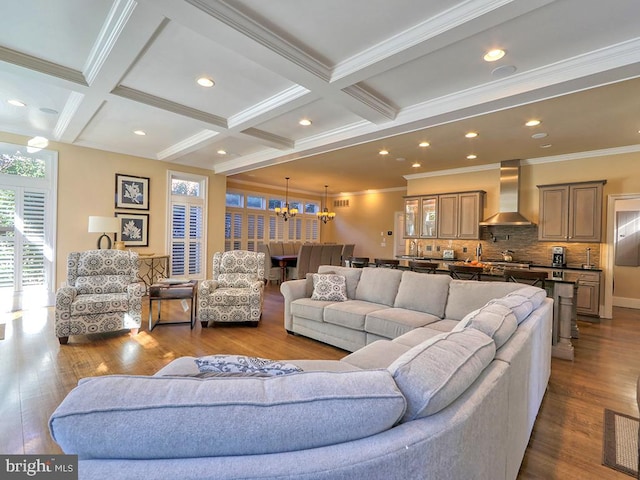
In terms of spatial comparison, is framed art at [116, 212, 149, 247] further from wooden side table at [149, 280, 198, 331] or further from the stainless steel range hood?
the stainless steel range hood

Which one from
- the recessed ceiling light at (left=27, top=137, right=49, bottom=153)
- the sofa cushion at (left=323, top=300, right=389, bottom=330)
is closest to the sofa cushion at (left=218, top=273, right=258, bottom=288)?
→ the sofa cushion at (left=323, top=300, right=389, bottom=330)

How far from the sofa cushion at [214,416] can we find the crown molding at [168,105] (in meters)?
3.84

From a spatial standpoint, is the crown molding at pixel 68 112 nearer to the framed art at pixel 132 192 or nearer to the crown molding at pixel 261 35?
the framed art at pixel 132 192

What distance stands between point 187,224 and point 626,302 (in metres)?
8.88

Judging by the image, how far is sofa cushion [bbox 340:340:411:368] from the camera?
1970 millimetres

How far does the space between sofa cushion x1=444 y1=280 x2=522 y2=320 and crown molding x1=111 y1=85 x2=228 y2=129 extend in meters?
3.75

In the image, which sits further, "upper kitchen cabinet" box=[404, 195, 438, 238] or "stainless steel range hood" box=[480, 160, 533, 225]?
"upper kitchen cabinet" box=[404, 195, 438, 238]

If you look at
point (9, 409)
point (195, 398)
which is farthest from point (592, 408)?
point (9, 409)

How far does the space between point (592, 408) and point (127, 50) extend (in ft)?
15.6

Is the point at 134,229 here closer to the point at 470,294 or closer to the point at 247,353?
the point at 247,353

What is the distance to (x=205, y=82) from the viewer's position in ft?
11.2

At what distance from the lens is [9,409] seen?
226cm

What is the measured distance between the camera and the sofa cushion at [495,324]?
147 cm

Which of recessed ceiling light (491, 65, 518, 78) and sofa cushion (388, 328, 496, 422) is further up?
recessed ceiling light (491, 65, 518, 78)
